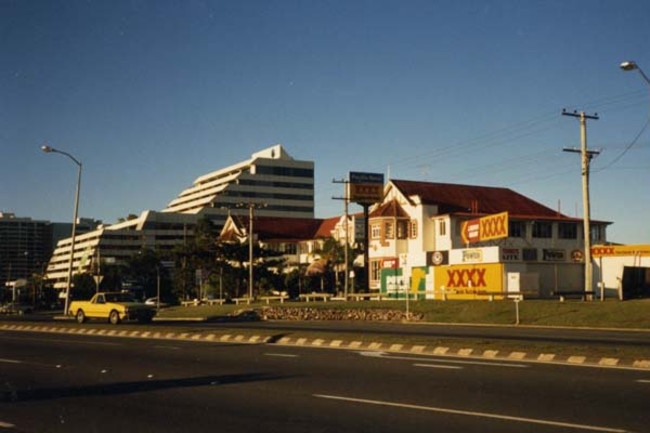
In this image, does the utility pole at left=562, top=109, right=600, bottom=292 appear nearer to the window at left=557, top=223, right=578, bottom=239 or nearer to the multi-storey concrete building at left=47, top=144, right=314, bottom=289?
the window at left=557, top=223, right=578, bottom=239

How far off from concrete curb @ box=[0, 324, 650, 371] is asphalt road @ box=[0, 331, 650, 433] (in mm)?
1034

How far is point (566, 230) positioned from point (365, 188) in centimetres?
2234

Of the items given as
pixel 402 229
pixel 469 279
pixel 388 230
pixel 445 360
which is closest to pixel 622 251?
pixel 469 279

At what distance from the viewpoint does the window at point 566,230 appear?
252 feet

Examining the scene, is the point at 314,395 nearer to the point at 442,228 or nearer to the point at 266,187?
the point at 442,228

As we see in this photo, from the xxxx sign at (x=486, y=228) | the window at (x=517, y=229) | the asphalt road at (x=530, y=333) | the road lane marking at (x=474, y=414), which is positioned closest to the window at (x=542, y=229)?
the window at (x=517, y=229)

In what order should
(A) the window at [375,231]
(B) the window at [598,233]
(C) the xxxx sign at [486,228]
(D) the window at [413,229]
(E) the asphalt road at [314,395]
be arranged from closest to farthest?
1. (E) the asphalt road at [314,395]
2. (C) the xxxx sign at [486,228]
3. (D) the window at [413,229]
4. (A) the window at [375,231]
5. (B) the window at [598,233]

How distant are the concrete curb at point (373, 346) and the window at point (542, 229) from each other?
5300 cm

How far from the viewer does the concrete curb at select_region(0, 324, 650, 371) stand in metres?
16.5

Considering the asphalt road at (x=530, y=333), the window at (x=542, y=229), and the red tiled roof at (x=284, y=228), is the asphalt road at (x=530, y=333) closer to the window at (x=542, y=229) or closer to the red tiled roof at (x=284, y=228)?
the window at (x=542, y=229)

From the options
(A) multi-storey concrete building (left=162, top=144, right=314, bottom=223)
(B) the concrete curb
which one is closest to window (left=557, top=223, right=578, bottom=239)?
(B) the concrete curb

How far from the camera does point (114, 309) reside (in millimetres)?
38188

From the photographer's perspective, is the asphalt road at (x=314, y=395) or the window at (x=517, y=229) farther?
the window at (x=517, y=229)

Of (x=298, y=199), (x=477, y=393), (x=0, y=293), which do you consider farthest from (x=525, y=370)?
(x=0, y=293)
